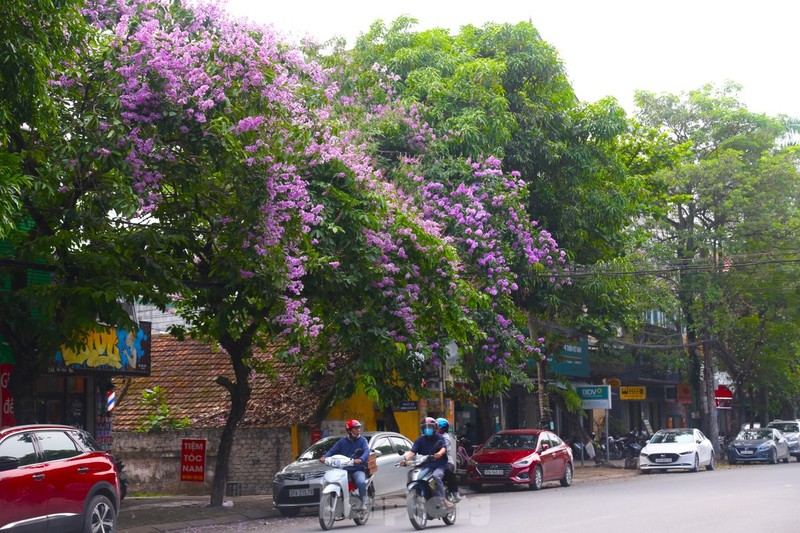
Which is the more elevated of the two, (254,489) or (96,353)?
(96,353)

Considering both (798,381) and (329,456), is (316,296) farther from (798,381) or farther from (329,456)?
(798,381)

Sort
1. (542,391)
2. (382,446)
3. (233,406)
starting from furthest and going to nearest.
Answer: (542,391) → (382,446) → (233,406)

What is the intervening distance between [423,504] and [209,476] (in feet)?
38.3

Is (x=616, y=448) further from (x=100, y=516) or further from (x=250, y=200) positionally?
(x=100, y=516)

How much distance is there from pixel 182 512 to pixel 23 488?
7.82 metres

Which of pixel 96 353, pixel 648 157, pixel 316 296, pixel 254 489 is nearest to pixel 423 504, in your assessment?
pixel 316 296

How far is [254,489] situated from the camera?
24.7 meters

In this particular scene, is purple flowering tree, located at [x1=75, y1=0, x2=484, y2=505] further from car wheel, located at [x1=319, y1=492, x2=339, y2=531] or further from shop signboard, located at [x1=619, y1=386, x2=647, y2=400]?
shop signboard, located at [x1=619, y1=386, x2=647, y2=400]

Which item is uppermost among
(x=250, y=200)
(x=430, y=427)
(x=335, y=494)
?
(x=250, y=200)

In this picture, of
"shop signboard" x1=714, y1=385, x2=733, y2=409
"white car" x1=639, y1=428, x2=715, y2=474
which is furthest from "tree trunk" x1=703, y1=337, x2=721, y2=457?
"white car" x1=639, y1=428, x2=715, y2=474

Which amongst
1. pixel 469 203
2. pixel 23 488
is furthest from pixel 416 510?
pixel 469 203

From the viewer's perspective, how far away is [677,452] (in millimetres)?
31375

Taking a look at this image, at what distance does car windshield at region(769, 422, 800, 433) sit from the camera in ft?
143

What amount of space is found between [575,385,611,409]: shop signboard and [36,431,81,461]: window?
23.1 metres
